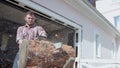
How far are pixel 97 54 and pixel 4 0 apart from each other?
20.8 ft

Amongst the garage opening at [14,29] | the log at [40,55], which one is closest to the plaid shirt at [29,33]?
the log at [40,55]

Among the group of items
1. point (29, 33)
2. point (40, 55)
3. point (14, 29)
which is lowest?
point (40, 55)

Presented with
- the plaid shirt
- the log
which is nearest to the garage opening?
the plaid shirt

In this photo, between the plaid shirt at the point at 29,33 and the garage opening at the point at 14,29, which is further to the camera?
the garage opening at the point at 14,29

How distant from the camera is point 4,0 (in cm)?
489

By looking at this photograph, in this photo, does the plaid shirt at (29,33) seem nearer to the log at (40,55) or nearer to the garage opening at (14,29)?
the log at (40,55)

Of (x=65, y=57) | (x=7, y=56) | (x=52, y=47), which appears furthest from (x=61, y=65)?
(x=7, y=56)

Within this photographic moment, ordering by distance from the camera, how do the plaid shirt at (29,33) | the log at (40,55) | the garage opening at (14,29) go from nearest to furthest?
1. the log at (40,55)
2. the plaid shirt at (29,33)
3. the garage opening at (14,29)

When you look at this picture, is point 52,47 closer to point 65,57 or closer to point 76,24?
point 65,57

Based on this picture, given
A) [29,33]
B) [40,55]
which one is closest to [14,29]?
[29,33]

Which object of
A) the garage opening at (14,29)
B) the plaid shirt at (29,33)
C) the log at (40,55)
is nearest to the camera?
the log at (40,55)

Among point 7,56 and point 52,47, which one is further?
point 7,56

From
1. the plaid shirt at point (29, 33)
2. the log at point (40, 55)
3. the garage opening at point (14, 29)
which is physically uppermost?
the garage opening at point (14, 29)

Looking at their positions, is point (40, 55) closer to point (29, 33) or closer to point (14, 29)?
point (29, 33)
